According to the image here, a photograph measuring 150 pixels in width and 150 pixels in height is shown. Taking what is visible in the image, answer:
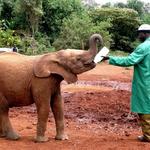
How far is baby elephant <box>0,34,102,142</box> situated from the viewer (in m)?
7.94

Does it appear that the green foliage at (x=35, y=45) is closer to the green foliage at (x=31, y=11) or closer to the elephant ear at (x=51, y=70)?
the green foliage at (x=31, y=11)

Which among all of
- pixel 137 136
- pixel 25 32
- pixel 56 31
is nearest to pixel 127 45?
pixel 56 31

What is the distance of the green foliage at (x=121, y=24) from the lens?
39.5 meters

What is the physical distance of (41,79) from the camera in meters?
8.02

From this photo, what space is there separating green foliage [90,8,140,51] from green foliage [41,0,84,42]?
11.4 ft

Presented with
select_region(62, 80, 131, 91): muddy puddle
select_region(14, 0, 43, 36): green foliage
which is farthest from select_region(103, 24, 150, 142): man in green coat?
select_region(14, 0, 43, 36): green foliage

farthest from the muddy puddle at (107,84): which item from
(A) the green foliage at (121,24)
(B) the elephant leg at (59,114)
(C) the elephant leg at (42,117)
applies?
(A) the green foliage at (121,24)

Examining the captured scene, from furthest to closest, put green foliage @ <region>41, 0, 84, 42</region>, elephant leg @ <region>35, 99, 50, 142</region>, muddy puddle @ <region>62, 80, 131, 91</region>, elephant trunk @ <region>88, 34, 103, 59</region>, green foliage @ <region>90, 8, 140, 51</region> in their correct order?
green foliage @ <region>90, 8, 140, 51</region> < green foliage @ <region>41, 0, 84, 42</region> < muddy puddle @ <region>62, 80, 131, 91</region> < elephant leg @ <region>35, 99, 50, 142</region> < elephant trunk @ <region>88, 34, 103, 59</region>

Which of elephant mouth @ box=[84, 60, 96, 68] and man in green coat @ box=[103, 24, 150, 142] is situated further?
man in green coat @ box=[103, 24, 150, 142]

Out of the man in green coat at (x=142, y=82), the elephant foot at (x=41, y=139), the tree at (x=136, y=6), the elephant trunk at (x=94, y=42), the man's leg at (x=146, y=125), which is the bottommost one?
the tree at (x=136, y=6)

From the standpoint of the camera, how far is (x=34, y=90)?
26.5 feet

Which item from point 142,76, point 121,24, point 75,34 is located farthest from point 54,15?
point 142,76

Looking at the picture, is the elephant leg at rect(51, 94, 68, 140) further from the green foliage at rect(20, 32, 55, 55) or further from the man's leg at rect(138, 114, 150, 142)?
the green foliage at rect(20, 32, 55, 55)

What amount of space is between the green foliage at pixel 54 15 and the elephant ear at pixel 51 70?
28016mm
